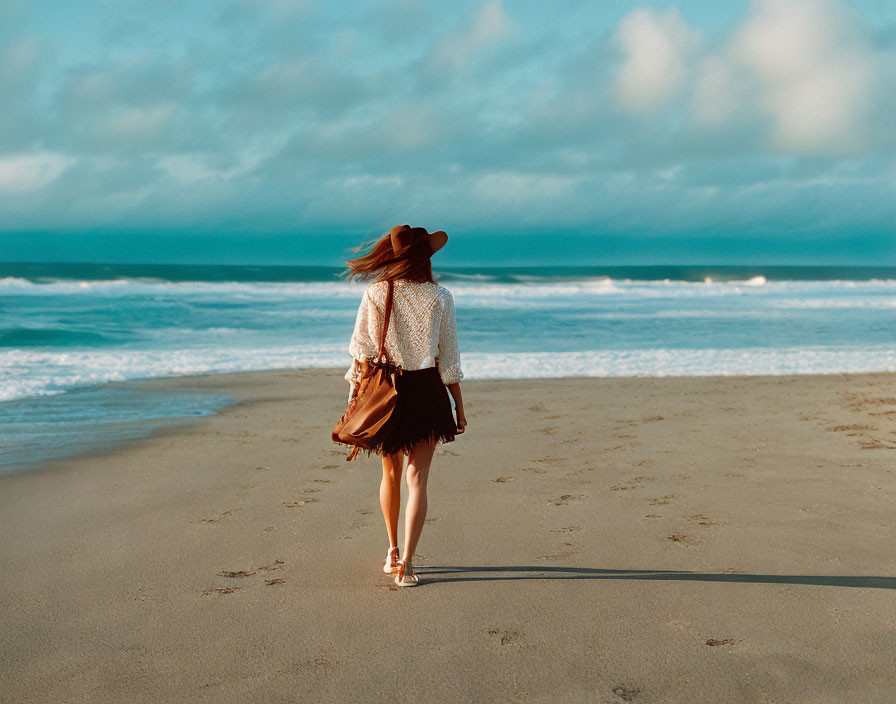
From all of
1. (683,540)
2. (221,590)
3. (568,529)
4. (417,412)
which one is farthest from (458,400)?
(683,540)

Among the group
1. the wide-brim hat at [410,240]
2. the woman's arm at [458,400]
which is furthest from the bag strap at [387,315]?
the woman's arm at [458,400]

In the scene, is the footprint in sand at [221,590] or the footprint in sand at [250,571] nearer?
the footprint in sand at [221,590]

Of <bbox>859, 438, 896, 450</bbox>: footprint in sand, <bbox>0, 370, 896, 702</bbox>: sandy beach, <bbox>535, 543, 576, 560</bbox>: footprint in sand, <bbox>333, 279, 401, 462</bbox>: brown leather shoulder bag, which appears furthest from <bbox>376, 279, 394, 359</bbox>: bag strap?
<bbox>859, 438, 896, 450</bbox>: footprint in sand

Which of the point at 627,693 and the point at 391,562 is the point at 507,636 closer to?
the point at 627,693

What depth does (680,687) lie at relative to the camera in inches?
102

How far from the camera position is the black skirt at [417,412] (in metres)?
3.38

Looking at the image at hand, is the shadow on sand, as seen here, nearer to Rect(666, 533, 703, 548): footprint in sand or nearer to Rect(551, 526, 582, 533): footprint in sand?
Rect(666, 533, 703, 548): footprint in sand

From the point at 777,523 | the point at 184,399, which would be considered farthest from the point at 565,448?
the point at 184,399

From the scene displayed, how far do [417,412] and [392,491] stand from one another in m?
0.45

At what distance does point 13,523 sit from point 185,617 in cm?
189

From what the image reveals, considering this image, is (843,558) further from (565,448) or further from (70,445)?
(70,445)

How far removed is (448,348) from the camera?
345cm

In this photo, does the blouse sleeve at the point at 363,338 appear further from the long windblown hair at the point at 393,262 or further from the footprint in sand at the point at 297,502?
the footprint in sand at the point at 297,502

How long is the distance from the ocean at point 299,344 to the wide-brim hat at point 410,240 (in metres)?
0.50
